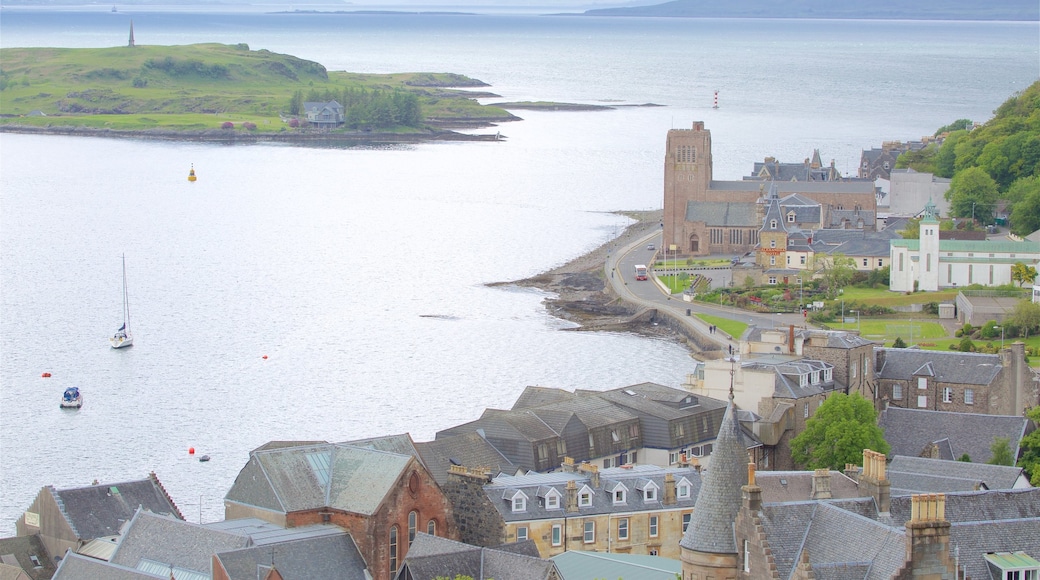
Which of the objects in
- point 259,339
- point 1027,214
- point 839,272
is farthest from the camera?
point 1027,214

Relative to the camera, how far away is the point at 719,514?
128 feet

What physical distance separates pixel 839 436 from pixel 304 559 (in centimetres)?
2446

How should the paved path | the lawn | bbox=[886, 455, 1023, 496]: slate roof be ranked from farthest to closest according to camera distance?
1. the paved path
2. the lawn
3. bbox=[886, 455, 1023, 496]: slate roof

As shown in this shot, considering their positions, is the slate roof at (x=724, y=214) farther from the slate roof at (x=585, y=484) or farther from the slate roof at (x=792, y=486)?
the slate roof at (x=792, y=486)

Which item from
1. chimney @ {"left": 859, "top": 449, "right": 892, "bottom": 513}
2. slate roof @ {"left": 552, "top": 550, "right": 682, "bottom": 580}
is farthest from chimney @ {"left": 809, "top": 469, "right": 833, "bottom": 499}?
slate roof @ {"left": 552, "top": 550, "right": 682, "bottom": 580}

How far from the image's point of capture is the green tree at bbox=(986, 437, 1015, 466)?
212ft

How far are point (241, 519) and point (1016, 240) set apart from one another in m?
93.0

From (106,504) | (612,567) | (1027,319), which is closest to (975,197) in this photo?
(1027,319)

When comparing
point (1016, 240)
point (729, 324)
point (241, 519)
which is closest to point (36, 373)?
point (729, 324)

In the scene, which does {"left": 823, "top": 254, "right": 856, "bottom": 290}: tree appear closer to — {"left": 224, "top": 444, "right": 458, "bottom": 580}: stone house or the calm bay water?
the calm bay water

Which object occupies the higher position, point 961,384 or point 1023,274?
point 1023,274

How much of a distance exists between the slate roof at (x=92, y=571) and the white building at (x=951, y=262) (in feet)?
278

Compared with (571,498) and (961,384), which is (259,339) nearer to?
(961,384)

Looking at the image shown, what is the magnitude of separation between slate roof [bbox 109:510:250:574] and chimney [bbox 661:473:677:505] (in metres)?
15.5
